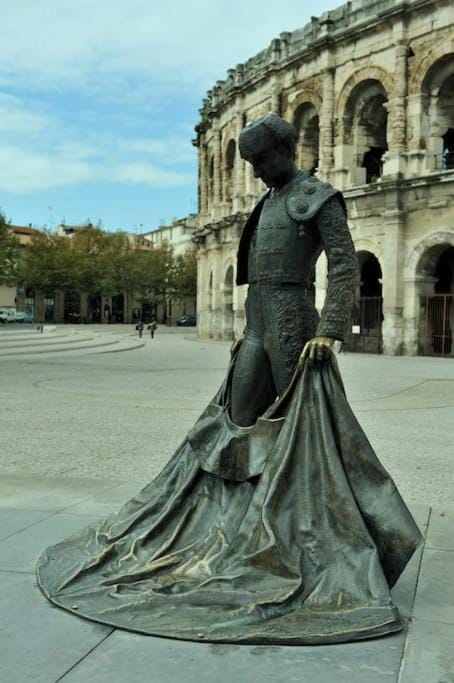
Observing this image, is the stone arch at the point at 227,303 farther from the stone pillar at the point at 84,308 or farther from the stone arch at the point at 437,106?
the stone pillar at the point at 84,308

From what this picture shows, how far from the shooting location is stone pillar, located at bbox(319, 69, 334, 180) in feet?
94.3

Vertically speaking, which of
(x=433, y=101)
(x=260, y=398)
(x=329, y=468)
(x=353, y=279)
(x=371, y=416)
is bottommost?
(x=371, y=416)

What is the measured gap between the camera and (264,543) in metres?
3.43

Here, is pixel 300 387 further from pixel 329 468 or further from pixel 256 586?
pixel 256 586

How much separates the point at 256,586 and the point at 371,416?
747 centimetres

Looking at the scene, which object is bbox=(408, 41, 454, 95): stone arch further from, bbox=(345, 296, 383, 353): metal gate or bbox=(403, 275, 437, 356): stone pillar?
bbox=(345, 296, 383, 353): metal gate

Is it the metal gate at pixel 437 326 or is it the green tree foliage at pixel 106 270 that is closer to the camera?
the metal gate at pixel 437 326

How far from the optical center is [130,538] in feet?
12.7

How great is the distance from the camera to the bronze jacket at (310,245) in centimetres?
379

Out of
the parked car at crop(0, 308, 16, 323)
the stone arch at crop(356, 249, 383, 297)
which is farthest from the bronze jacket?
the parked car at crop(0, 308, 16, 323)

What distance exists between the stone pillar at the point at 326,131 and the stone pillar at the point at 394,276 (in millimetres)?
3548

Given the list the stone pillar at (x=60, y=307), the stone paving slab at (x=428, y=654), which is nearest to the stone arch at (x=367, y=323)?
the stone paving slab at (x=428, y=654)

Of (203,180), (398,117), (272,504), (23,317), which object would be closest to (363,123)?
(398,117)

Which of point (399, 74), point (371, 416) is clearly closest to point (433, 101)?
point (399, 74)
